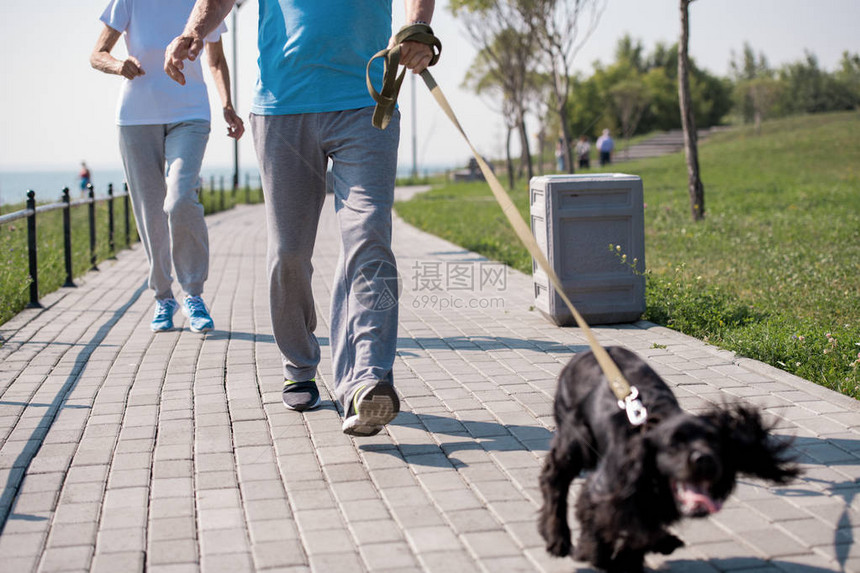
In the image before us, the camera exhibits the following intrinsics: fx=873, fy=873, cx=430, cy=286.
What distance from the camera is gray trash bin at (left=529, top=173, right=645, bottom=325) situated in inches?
242

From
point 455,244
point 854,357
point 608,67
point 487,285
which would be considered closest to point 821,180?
point 455,244

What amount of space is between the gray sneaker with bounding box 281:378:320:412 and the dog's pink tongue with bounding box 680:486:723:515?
8.29 feet

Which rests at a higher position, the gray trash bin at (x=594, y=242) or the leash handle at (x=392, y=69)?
the leash handle at (x=392, y=69)

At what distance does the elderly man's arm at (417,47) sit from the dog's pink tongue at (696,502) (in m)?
2.08

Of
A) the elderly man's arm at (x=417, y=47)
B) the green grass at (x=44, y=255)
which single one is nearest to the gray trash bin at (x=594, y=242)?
the elderly man's arm at (x=417, y=47)

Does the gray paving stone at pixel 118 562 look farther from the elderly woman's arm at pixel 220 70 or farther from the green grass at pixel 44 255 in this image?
the green grass at pixel 44 255

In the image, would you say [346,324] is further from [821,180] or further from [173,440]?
[821,180]

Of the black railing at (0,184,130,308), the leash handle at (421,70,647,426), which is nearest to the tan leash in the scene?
the leash handle at (421,70,647,426)

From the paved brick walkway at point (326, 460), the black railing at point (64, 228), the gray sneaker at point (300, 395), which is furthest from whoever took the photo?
the black railing at point (64, 228)

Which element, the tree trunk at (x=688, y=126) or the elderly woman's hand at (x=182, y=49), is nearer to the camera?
the elderly woman's hand at (x=182, y=49)

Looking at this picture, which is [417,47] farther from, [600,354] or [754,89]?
[754,89]

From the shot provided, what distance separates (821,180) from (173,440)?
2278cm

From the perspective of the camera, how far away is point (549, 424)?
3.98 m

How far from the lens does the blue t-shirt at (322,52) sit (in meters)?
3.74
